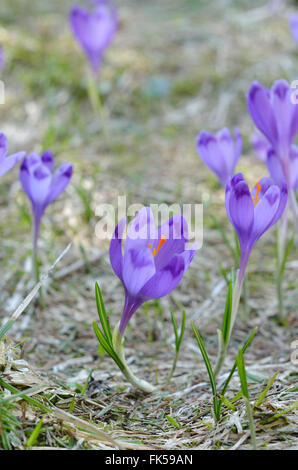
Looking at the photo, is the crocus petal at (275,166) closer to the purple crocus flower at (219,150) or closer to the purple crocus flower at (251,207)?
the purple crocus flower at (219,150)

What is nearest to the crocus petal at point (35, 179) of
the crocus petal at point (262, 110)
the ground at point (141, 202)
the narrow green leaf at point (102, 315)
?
the ground at point (141, 202)

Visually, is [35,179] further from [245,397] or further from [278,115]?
[245,397]

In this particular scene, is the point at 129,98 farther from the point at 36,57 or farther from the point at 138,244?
the point at 138,244

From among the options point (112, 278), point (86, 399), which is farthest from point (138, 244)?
point (112, 278)

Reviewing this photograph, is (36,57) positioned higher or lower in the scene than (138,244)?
higher

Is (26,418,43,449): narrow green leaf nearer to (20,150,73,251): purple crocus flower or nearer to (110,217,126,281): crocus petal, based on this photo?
(110,217,126,281): crocus petal

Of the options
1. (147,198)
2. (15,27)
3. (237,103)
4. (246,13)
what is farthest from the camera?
(246,13)

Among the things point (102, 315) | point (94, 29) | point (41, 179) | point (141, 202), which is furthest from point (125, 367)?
point (94, 29)
